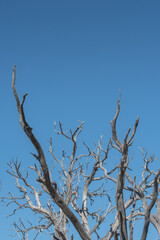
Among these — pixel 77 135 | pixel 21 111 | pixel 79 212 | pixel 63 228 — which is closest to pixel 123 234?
pixel 21 111

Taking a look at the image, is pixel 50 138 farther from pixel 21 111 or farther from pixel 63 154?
pixel 21 111

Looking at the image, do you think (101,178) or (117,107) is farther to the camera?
(101,178)

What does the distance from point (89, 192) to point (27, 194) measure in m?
2.43

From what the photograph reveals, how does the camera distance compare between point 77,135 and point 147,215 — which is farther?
point 77,135

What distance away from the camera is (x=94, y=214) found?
34.7 feet

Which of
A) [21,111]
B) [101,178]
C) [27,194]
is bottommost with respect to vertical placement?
[21,111]

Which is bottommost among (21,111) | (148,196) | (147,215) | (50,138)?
(147,215)

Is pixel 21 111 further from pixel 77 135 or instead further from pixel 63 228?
pixel 77 135

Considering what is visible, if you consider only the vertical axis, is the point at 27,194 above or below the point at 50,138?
below

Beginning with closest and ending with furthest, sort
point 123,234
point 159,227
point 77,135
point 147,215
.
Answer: point 147,215
point 123,234
point 159,227
point 77,135

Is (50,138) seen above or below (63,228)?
above

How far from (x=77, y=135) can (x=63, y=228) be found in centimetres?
343

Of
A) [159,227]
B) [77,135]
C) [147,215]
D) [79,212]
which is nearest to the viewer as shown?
[147,215]

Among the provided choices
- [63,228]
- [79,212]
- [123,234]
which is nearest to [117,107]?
[123,234]
